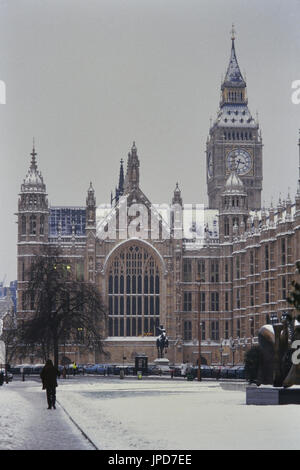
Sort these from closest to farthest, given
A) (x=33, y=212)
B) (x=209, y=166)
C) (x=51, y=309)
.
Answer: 1. (x=51, y=309)
2. (x=33, y=212)
3. (x=209, y=166)

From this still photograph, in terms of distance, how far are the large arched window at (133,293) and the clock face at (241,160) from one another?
3247 cm

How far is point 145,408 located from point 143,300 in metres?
88.9

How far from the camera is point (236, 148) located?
155500mm

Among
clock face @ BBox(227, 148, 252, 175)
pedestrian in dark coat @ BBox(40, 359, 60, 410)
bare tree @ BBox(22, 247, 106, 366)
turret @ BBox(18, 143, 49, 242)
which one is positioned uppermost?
clock face @ BBox(227, 148, 252, 175)

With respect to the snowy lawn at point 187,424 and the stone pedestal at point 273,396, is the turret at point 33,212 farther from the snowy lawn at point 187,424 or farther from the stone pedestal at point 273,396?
the stone pedestal at point 273,396

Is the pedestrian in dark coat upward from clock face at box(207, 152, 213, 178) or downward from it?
downward

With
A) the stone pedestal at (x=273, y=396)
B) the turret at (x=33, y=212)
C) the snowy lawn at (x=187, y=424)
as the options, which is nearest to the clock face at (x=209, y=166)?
the turret at (x=33, y=212)

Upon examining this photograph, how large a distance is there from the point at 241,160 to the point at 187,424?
129088 mm

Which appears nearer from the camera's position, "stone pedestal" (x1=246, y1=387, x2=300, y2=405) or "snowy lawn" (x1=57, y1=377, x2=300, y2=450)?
"snowy lawn" (x1=57, y1=377, x2=300, y2=450)

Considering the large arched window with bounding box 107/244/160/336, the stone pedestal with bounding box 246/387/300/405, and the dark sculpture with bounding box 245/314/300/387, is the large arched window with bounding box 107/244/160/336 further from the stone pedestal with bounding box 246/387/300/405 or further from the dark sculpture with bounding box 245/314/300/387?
the stone pedestal with bounding box 246/387/300/405

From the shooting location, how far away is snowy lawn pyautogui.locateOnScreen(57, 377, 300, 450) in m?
21.8

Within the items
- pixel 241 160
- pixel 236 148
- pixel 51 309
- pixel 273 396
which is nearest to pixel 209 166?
pixel 236 148

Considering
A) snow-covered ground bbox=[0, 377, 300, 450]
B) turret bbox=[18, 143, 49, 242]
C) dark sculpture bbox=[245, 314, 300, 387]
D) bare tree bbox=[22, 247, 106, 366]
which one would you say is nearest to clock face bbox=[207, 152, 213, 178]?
turret bbox=[18, 143, 49, 242]

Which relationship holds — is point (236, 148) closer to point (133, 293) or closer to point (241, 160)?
point (241, 160)
